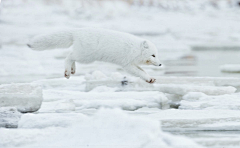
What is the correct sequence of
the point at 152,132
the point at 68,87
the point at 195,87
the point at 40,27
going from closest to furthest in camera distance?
1. the point at 152,132
2. the point at 195,87
3. the point at 68,87
4. the point at 40,27

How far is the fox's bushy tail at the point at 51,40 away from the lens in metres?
3.29

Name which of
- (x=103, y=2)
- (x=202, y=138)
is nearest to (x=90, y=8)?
(x=103, y=2)

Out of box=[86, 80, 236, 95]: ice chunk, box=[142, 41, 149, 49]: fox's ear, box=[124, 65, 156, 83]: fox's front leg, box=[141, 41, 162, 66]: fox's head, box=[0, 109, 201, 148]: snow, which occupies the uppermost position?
box=[142, 41, 149, 49]: fox's ear

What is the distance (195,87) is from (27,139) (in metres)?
2.17

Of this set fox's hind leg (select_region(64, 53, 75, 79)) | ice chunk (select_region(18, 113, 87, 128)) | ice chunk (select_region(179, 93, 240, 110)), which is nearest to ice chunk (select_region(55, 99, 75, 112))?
fox's hind leg (select_region(64, 53, 75, 79))

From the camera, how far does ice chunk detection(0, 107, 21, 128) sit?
2362 mm

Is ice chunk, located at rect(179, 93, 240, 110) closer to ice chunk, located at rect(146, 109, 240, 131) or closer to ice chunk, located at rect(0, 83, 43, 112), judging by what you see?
ice chunk, located at rect(146, 109, 240, 131)

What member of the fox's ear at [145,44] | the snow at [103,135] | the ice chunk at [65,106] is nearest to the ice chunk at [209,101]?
the fox's ear at [145,44]

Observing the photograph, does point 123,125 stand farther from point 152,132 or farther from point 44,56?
point 44,56

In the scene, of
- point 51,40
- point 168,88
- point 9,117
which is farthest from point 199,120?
point 51,40

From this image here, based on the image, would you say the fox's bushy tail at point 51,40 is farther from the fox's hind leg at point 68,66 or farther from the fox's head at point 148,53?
the fox's head at point 148,53

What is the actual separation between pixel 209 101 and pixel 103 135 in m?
1.58

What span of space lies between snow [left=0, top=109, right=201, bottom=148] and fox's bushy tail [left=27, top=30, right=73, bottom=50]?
1312mm

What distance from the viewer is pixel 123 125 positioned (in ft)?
6.72
